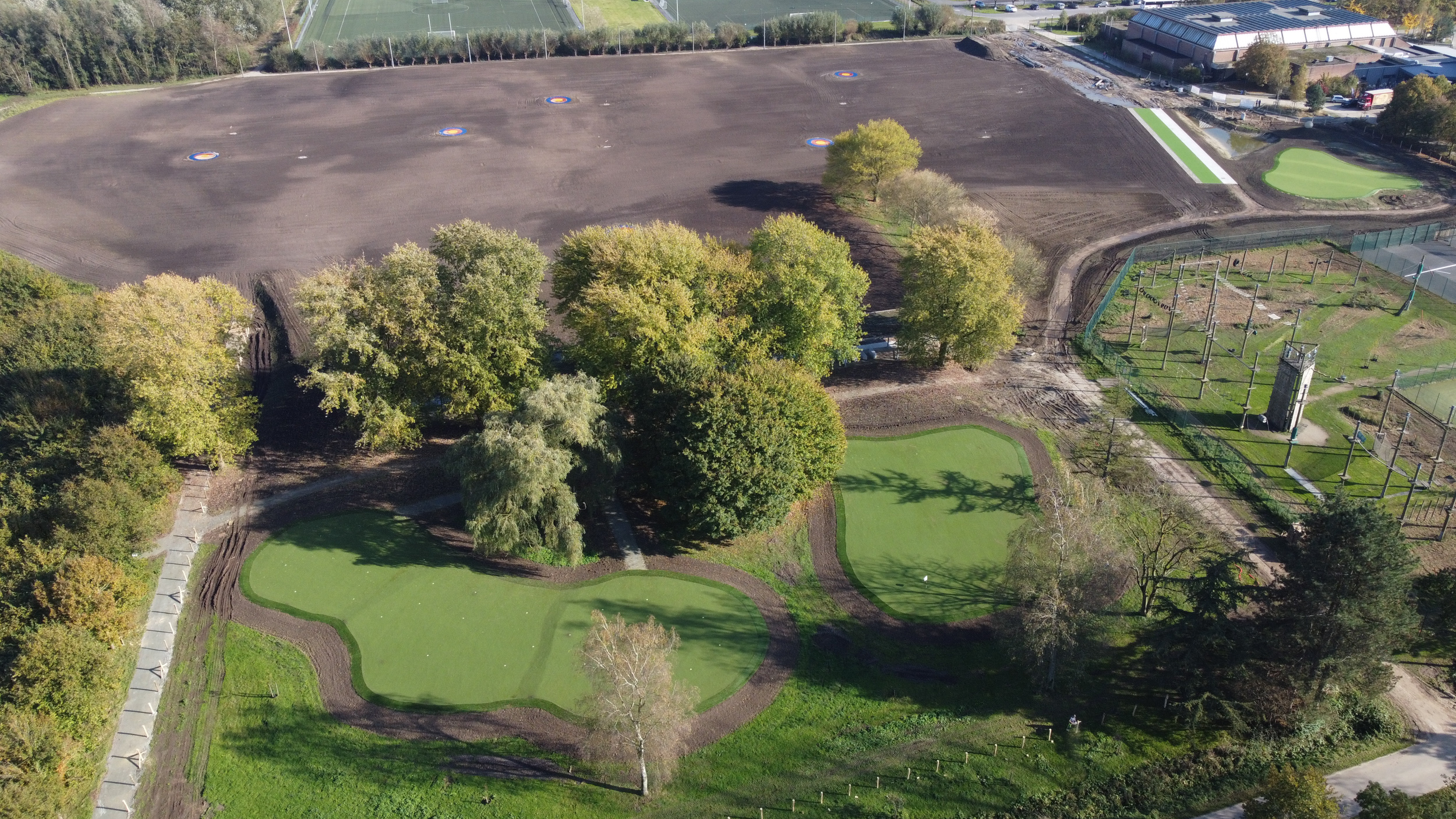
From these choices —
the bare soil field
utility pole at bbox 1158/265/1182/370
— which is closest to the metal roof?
the bare soil field

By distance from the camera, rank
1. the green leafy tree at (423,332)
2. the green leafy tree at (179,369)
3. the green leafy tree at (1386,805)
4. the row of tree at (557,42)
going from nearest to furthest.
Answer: the green leafy tree at (1386,805) < the green leafy tree at (179,369) < the green leafy tree at (423,332) < the row of tree at (557,42)

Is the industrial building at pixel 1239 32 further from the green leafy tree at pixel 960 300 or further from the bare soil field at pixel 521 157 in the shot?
the green leafy tree at pixel 960 300

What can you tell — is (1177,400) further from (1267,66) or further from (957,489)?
(1267,66)

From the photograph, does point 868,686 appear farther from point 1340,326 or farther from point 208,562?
point 1340,326

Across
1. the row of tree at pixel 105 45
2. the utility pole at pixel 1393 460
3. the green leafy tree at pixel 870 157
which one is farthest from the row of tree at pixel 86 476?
the row of tree at pixel 105 45

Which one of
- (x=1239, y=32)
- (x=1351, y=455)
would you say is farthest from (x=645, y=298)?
(x=1239, y=32)

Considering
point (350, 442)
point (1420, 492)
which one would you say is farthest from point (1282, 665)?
point (350, 442)
